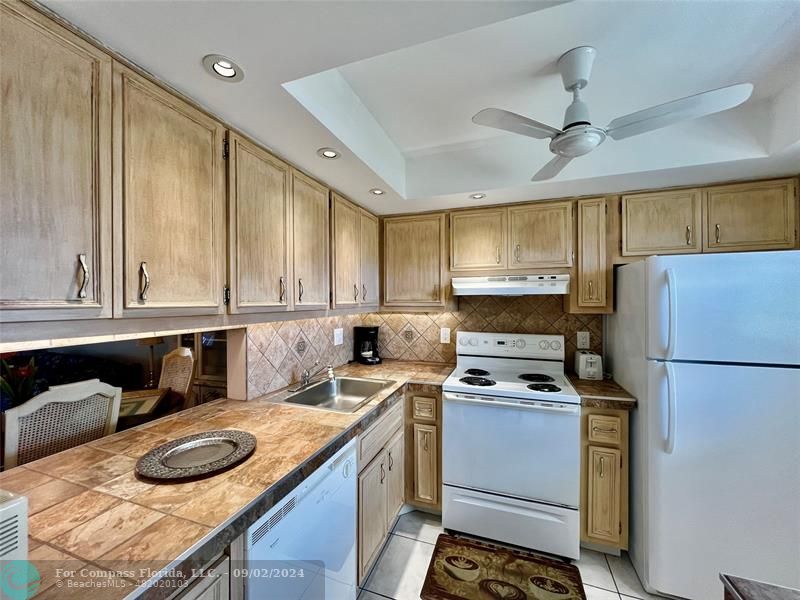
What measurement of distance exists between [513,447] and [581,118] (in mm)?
1828

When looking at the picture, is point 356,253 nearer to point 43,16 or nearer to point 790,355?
point 43,16

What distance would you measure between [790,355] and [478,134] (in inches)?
77.6

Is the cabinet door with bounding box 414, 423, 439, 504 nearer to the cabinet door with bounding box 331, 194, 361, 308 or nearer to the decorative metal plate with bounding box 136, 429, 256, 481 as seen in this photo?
the cabinet door with bounding box 331, 194, 361, 308

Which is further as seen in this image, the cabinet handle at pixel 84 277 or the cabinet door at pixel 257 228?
the cabinet door at pixel 257 228

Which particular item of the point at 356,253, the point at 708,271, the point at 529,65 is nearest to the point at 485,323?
the point at 356,253

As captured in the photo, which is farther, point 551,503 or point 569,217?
point 569,217

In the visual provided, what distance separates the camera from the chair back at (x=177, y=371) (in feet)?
5.45

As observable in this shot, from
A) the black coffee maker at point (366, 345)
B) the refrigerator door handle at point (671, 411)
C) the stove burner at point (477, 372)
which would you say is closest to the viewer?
the refrigerator door handle at point (671, 411)

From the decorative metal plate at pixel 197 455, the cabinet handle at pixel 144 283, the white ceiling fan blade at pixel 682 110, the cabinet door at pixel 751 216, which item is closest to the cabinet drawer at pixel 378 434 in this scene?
the decorative metal plate at pixel 197 455

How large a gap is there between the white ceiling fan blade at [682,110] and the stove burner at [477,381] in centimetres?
154

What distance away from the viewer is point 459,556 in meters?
1.90

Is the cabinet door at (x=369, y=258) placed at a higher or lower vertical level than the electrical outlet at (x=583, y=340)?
higher

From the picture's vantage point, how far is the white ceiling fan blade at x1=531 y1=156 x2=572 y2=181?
1502 mm

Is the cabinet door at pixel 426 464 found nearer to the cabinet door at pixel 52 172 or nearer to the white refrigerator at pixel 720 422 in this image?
the white refrigerator at pixel 720 422
